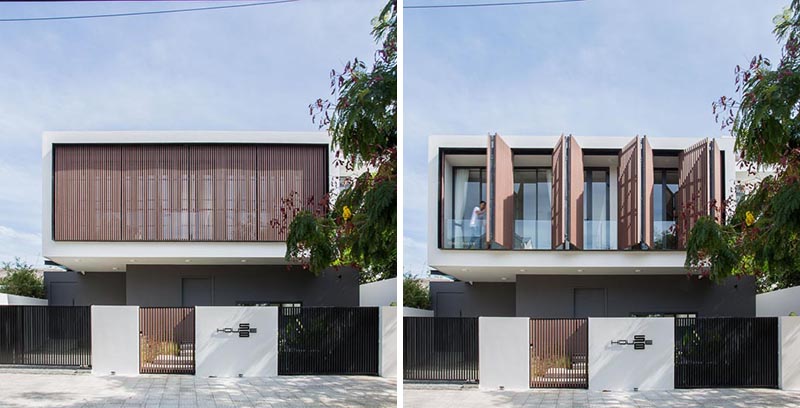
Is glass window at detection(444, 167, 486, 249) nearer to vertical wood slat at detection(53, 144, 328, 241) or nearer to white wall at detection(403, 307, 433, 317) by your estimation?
white wall at detection(403, 307, 433, 317)

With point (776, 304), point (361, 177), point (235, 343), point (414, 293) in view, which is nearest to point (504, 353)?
point (414, 293)

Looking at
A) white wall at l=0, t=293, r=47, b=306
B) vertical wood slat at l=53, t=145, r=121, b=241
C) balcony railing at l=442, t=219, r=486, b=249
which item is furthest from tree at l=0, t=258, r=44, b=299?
balcony railing at l=442, t=219, r=486, b=249

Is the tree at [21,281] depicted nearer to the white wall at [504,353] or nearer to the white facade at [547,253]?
the white facade at [547,253]

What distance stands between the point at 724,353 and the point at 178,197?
336 centimetres

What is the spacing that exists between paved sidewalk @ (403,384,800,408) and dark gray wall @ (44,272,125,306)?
6.62 ft

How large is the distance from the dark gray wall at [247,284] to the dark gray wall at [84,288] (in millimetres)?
96

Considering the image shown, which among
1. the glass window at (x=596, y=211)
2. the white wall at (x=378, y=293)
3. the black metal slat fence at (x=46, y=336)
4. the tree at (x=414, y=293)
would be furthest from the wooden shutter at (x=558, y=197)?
the black metal slat fence at (x=46, y=336)

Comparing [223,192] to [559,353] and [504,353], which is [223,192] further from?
[559,353]

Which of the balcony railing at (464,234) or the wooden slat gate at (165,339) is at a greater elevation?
the balcony railing at (464,234)

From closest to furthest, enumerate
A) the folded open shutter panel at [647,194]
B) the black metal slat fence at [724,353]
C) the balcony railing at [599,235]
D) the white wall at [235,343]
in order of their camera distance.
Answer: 1. the folded open shutter panel at [647,194]
2. the black metal slat fence at [724,353]
3. the balcony railing at [599,235]
4. the white wall at [235,343]

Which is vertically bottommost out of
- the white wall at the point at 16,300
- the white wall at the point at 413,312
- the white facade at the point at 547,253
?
the white wall at the point at 413,312

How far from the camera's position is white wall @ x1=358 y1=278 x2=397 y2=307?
4.26 meters

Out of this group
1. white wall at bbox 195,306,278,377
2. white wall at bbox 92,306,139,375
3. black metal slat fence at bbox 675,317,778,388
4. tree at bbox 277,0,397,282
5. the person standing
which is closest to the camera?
tree at bbox 277,0,397,282

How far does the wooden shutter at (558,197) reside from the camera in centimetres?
410
